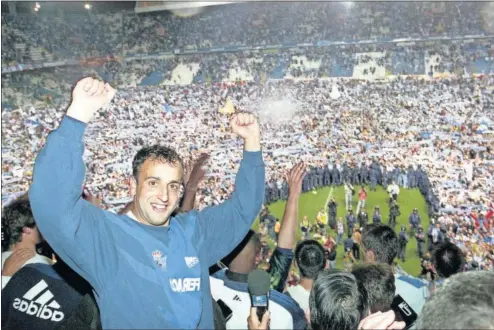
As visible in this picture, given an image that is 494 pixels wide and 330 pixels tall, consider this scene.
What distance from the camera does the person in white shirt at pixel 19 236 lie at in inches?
84.6

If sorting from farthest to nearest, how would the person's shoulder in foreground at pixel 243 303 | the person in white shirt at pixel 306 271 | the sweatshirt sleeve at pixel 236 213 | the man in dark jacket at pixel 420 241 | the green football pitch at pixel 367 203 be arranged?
the green football pitch at pixel 367 203, the man in dark jacket at pixel 420 241, the person in white shirt at pixel 306 271, the person's shoulder in foreground at pixel 243 303, the sweatshirt sleeve at pixel 236 213

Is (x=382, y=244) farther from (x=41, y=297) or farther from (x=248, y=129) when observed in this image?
(x=41, y=297)

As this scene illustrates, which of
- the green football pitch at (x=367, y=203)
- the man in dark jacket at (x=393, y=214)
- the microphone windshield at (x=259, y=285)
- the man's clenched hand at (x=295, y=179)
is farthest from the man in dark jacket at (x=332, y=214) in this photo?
the microphone windshield at (x=259, y=285)

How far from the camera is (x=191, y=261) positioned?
58.8 inches

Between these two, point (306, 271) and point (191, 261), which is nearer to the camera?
point (191, 261)

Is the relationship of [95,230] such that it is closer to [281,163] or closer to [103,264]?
[103,264]

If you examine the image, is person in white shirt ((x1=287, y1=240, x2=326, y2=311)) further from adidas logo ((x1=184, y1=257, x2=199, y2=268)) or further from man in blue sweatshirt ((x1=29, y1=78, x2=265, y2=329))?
adidas logo ((x1=184, y1=257, x2=199, y2=268))

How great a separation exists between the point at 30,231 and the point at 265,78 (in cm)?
1175

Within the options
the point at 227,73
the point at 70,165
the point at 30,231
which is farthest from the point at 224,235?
the point at 227,73

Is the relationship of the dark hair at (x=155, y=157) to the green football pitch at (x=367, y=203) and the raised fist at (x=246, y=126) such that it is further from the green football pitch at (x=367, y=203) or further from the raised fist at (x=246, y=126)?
the green football pitch at (x=367, y=203)

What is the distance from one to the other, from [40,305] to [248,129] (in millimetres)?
940

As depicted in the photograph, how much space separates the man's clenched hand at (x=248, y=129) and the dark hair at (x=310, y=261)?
2.48 feet

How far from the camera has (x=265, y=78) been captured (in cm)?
1366

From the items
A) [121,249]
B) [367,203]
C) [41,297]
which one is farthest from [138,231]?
[367,203]
